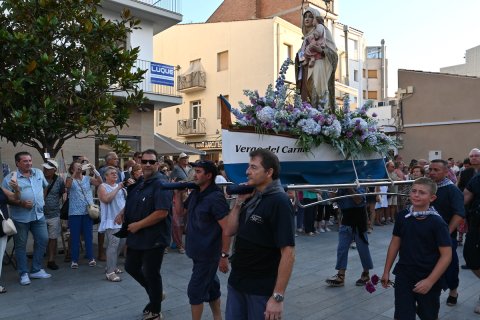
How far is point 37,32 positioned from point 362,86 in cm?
4123

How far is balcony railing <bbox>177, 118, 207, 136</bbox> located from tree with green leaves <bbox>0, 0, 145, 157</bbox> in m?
20.6

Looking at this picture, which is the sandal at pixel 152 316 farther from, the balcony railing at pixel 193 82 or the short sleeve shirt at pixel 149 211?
the balcony railing at pixel 193 82

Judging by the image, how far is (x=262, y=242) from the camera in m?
3.09

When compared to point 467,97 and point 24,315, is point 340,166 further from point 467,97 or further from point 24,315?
point 467,97

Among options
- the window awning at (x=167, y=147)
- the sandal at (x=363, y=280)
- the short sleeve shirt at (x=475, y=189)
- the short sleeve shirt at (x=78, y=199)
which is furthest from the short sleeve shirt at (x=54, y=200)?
the window awning at (x=167, y=147)

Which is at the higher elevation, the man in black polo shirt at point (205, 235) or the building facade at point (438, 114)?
the building facade at point (438, 114)

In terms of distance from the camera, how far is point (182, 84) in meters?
30.1

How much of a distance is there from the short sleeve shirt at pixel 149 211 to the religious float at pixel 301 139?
0.81 metres

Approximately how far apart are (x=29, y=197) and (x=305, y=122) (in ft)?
14.5

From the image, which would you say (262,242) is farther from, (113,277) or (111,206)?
(111,206)

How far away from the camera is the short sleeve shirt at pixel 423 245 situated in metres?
3.79

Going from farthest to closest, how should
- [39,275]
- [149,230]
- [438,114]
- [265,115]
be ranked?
1. [438,114]
2. [39,275]
3. [149,230]
4. [265,115]

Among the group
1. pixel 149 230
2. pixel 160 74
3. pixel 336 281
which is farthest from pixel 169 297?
pixel 160 74

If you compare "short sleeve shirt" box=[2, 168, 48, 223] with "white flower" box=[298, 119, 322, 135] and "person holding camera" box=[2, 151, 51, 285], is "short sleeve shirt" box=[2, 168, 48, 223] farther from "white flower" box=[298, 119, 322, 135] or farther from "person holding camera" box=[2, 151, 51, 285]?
"white flower" box=[298, 119, 322, 135]
